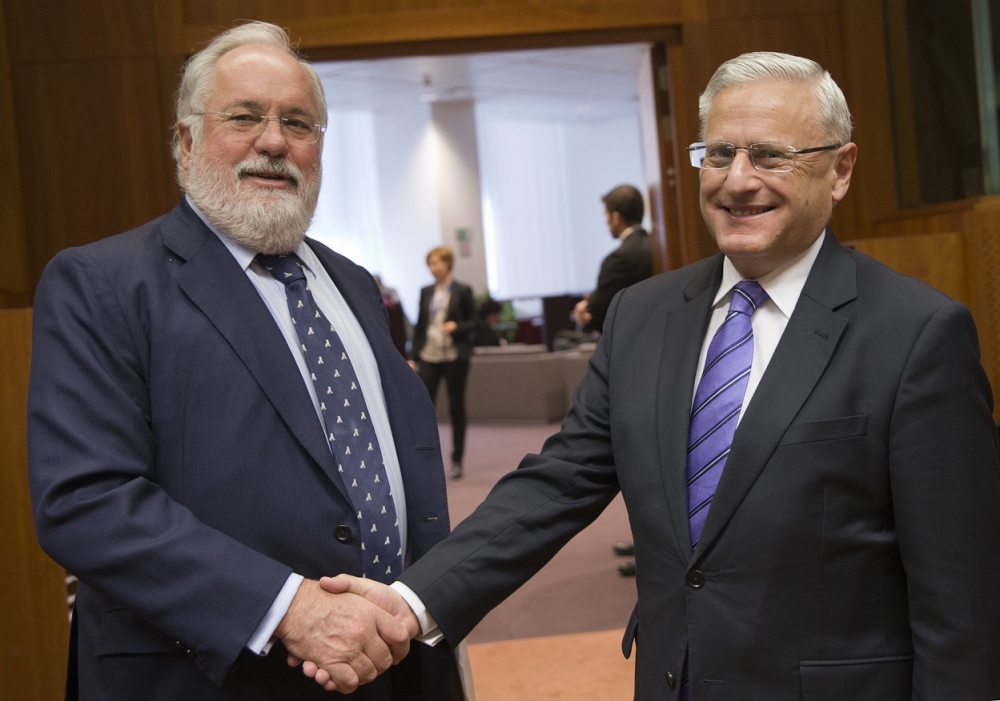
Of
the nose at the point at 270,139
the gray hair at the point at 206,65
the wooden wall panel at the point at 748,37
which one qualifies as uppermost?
the wooden wall panel at the point at 748,37

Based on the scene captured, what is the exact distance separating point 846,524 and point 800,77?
27.1 inches

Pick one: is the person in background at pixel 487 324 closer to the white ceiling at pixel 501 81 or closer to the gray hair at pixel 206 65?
the white ceiling at pixel 501 81

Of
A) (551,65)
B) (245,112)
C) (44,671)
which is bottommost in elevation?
(44,671)

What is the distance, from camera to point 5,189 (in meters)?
4.21

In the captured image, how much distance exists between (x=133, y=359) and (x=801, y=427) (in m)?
1.08

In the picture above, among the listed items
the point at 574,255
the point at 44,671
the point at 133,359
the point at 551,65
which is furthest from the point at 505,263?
the point at 133,359

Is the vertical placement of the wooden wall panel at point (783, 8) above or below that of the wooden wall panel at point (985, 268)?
above

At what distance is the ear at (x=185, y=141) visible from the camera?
201cm

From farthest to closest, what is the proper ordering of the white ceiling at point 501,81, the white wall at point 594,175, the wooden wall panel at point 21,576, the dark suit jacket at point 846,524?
the white wall at point 594,175 < the white ceiling at point 501,81 < the wooden wall panel at point 21,576 < the dark suit jacket at point 846,524

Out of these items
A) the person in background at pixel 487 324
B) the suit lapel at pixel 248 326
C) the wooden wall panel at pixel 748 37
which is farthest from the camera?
the person in background at pixel 487 324

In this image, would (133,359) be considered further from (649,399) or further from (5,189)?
(5,189)

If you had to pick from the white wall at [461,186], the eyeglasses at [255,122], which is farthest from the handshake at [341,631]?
the white wall at [461,186]

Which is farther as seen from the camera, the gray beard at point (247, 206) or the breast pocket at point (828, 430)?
the gray beard at point (247, 206)

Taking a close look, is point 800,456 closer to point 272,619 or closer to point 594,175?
point 272,619
